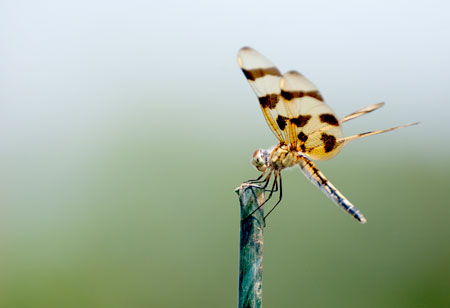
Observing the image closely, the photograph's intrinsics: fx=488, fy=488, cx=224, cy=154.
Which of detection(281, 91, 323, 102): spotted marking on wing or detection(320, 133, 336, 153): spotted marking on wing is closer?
detection(281, 91, 323, 102): spotted marking on wing

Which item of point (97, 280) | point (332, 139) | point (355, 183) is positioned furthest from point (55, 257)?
point (332, 139)

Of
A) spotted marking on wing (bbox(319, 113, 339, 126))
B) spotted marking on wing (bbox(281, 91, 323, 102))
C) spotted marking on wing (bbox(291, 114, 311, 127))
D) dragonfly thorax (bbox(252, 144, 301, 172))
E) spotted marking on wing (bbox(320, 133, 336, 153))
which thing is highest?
spotted marking on wing (bbox(281, 91, 323, 102))

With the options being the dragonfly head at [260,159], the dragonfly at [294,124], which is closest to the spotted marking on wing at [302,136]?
the dragonfly at [294,124]

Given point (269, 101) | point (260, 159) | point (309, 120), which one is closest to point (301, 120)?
point (309, 120)

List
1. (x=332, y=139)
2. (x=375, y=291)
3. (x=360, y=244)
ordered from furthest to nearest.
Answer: (x=360, y=244) → (x=375, y=291) → (x=332, y=139)

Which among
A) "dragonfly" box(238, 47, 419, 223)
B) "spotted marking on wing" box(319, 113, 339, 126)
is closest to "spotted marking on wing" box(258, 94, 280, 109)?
"dragonfly" box(238, 47, 419, 223)

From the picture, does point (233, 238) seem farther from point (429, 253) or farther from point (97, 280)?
point (429, 253)

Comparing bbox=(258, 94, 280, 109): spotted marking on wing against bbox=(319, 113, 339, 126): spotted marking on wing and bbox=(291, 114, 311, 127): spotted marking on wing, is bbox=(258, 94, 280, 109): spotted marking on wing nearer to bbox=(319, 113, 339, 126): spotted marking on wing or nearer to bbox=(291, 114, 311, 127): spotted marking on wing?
bbox=(291, 114, 311, 127): spotted marking on wing

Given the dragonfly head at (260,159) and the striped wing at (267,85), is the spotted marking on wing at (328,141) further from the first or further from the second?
the dragonfly head at (260,159)
